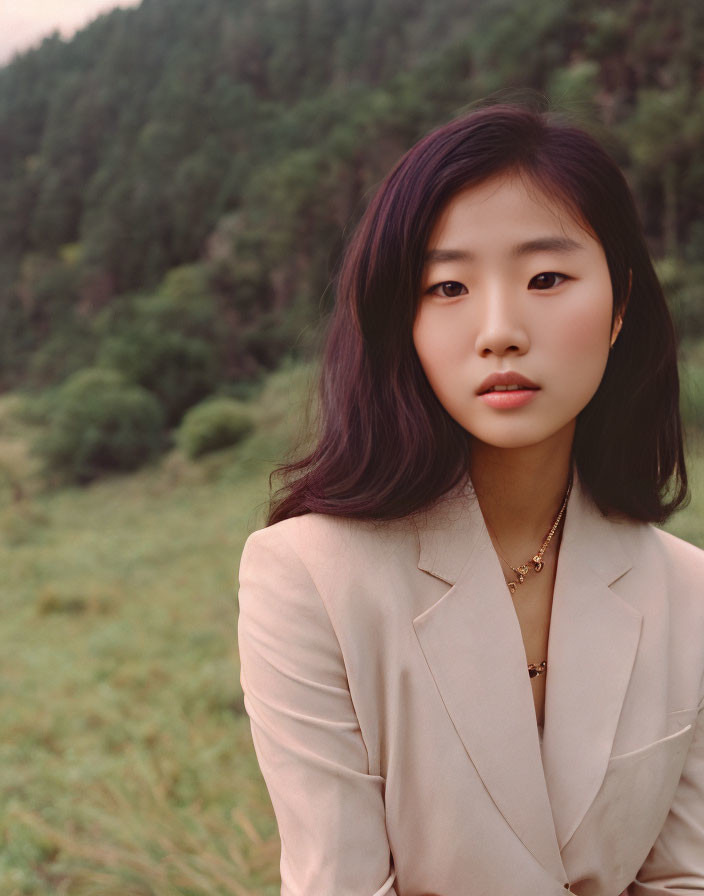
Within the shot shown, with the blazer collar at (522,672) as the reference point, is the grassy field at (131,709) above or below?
below

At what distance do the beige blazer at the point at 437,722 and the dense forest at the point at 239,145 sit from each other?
35.5 feet

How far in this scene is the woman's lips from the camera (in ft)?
4.02

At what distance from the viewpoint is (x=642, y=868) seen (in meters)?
1.50

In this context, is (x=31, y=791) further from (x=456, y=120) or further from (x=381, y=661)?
(x=456, y=120)

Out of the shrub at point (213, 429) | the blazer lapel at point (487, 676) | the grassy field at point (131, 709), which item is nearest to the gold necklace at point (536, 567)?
the blazer lapel at point (487, 676)

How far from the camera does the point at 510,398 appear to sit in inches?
48.3

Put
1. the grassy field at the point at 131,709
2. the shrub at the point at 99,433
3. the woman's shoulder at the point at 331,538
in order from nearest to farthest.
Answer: the woman's shoulder at the point at 331,538, the grassy field at the point at 131,709, the shrub at the point at 99,433

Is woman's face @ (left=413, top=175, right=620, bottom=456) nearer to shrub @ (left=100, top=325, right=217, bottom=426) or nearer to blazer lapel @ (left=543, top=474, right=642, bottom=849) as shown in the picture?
blazer lapel @ (left=543, top=474, right=642, bottom=849)

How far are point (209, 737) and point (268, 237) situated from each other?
59.6 feet

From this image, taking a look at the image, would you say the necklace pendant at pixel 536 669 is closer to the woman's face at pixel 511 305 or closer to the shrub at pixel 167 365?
the woman's face at pixel 511 305

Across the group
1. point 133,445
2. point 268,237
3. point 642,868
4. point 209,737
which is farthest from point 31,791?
point 268,237

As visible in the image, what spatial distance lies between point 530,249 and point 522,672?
2.02ft

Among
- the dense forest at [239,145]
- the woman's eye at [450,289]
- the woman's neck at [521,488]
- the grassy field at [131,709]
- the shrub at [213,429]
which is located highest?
the dense forest at [239,145]

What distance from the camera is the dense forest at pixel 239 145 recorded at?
16.5m
